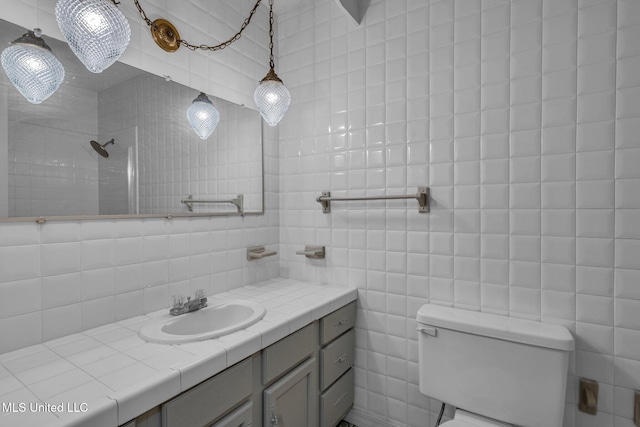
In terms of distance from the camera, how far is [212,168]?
1.76m

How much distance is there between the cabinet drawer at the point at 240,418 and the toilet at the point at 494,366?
0.77 metres

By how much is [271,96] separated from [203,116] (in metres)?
0.42

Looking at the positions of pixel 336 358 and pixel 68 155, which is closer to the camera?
pixel 68 155

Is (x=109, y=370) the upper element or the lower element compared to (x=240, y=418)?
upper

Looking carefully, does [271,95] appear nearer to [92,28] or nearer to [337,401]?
[92,28]

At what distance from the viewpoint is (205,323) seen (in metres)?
1.49

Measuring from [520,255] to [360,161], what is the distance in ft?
3.06

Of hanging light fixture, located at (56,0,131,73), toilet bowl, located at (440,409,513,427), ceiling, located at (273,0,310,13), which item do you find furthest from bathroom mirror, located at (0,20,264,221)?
toilet bowl, located at (440,409,513,427)

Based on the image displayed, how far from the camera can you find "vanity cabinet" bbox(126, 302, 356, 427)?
967 mm

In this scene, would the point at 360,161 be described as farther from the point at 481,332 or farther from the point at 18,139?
the point at 18,139

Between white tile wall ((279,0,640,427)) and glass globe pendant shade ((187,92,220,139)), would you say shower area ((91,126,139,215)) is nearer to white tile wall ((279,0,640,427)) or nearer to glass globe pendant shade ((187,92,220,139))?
glass globe pendant shade ((187,92,220,139))

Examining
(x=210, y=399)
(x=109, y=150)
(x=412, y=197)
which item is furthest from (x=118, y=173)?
(x=412, y=197)

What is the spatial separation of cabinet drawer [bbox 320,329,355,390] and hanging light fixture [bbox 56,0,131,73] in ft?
4.92

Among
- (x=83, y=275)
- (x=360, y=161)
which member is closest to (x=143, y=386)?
(x=83, y=275)
